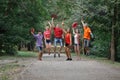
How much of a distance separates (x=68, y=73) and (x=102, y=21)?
31.4 ft

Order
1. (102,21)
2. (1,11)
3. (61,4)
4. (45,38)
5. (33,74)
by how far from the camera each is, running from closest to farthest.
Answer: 1. (33,74)
2. (61,4)
3. (102,21)
4. (45,38)
5. (1,11)

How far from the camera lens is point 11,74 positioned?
14.3 m

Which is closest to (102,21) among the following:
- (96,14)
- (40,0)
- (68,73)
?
(96,14)

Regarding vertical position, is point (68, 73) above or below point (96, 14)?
below

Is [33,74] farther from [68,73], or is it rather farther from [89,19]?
[89,19]

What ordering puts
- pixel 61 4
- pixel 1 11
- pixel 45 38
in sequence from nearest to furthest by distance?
pixel 61 4, pixel 45 38, pixel 1 11

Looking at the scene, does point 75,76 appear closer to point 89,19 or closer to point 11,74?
point 11,74

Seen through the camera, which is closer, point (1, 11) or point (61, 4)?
point (61, 4)

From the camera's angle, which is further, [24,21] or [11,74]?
[24,21]

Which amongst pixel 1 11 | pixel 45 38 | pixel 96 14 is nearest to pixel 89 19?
pixel 96 14

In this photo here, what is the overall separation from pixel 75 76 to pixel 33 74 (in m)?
1.55

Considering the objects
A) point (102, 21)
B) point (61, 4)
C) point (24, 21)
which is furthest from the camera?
point (24, 21)

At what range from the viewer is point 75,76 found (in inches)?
538

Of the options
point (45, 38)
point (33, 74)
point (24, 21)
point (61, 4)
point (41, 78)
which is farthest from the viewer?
point (24, 21)
